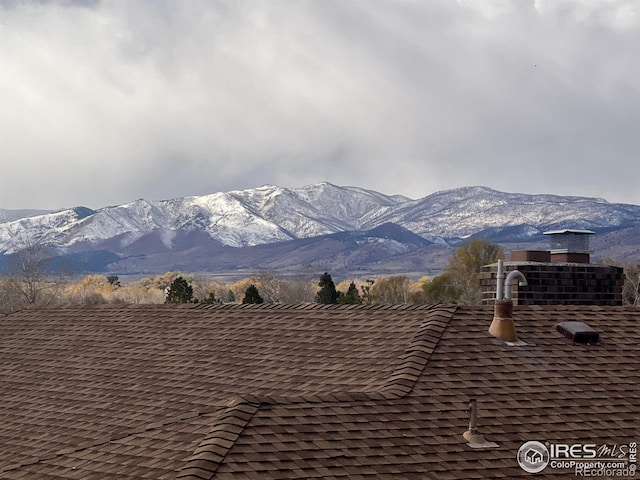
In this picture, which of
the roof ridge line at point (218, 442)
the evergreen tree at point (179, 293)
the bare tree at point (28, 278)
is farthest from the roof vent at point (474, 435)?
the bare tree at point (28, 278)

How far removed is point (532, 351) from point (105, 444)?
6729mm

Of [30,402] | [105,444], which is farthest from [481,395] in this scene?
[30,402]

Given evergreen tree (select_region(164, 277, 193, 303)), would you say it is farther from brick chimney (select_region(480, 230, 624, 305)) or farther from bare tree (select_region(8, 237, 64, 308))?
brick chimney (select_region(480, 230, 624, 305))

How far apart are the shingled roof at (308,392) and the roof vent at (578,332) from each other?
0.12 metres

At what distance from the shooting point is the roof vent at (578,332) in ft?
54.6

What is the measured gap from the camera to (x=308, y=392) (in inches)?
574

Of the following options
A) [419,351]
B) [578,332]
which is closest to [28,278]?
[578,332]

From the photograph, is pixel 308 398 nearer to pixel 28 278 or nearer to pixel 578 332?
pixel 578 332

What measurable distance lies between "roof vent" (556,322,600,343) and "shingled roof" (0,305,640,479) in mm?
121

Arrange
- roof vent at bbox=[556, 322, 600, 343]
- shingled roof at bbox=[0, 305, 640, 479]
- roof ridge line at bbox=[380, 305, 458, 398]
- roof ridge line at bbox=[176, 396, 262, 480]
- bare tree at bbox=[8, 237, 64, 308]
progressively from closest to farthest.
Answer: roof ridge line at bbox=[176, 396, 262, 480]
shingled roof at bbox=[0, 305, 640, 479]
roof ridge line at bbox=[380, 305, 458, 398]
roof vent at bbox=[556, 322, 600, 343]
bare tree at bbox=[8, 237, 64, 308]

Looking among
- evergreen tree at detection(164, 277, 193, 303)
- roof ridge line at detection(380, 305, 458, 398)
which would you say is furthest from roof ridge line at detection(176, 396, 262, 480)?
evergreen tree at detection(164, 277, 193, 303)

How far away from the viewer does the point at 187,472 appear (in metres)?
Answer: 10.9

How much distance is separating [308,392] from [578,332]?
4863 millimetres

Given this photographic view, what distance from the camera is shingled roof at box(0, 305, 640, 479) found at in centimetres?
1205
